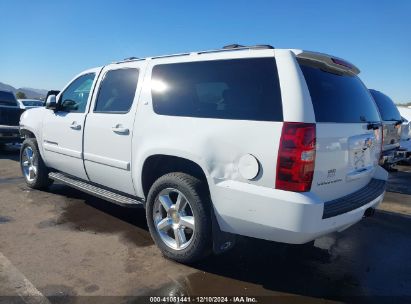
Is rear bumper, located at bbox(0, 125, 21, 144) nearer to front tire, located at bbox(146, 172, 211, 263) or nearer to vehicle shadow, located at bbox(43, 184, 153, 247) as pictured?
vehicle shadow, located at bbox(43, 184, 153, 247)

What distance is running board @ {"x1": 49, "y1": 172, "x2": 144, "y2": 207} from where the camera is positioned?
4148mm

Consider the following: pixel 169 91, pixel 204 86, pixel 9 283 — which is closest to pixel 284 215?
pixel 204 86

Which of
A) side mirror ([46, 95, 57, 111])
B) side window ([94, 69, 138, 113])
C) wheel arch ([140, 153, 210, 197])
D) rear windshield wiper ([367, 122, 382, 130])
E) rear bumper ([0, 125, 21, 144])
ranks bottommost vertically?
rear bumper ([0, 125, 21, 144])

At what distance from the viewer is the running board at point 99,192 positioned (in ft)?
13.6

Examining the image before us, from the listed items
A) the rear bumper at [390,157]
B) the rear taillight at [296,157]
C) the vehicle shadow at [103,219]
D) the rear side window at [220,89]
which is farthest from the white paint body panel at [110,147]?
the rear bumper at [390,157]

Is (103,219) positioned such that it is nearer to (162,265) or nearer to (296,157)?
(162,265)

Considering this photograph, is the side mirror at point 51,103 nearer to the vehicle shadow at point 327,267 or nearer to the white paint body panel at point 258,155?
the white paint body panel at point 258,155

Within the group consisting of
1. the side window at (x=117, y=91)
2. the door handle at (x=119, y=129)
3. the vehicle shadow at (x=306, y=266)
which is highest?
the side window at (x=117, y=91)

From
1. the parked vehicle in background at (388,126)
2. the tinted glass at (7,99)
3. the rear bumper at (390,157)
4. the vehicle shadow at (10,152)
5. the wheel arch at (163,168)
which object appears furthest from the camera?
the tinted glass at (7,99)

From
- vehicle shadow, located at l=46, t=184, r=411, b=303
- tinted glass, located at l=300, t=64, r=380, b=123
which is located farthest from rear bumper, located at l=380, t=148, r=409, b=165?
tinted glass, located at l=300, t=64, r=380, b=123

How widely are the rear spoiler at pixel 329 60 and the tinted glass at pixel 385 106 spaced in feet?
15.4

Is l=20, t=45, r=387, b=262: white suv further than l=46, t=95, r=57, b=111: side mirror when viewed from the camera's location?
No

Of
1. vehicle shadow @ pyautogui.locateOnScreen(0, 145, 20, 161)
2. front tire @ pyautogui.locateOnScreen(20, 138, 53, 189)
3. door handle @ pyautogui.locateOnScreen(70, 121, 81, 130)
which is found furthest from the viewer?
vehicle shadow @ pyautogui.locateOnScreen(0, 145, 20, 161)

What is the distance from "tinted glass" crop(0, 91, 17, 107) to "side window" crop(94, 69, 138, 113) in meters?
8.44
